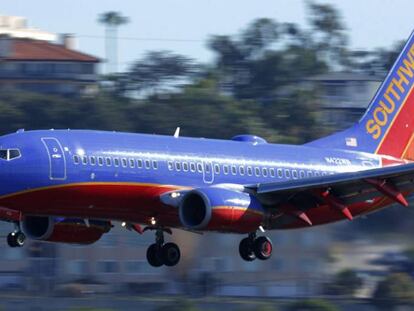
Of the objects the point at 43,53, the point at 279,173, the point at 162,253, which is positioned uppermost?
the point at 43,53

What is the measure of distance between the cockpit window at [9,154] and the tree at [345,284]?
24010 mm

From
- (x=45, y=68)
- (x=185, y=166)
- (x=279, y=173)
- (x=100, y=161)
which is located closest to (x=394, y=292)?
(x=279, y=173)

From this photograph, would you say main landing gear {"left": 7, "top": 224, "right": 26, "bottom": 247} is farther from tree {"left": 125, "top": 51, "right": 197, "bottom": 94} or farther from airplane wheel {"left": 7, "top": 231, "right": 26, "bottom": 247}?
tree {"left": 125, "top": 51, "right": 197, "bottom": 94}

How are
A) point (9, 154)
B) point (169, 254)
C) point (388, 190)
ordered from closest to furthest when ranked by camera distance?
point (9, 154)
point (388, 190)
point (169, 254)

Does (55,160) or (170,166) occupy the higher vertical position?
(170,166)

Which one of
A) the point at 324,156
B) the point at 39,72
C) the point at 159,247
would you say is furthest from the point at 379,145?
the point at 39,72

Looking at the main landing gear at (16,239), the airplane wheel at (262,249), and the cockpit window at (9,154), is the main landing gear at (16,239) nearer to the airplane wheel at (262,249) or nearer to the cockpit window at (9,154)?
the cockpit window at (9,154)

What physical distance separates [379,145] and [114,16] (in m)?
120

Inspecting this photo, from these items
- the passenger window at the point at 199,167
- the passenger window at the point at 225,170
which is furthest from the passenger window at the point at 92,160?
the passenger window at the point at 225,170

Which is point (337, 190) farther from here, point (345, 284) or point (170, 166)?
point (345, 284)

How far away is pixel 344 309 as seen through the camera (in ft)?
209

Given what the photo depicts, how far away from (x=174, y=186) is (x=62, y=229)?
4.45 m

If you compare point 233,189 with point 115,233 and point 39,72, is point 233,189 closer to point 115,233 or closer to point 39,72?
point 115,233

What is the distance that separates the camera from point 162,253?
139 ft
